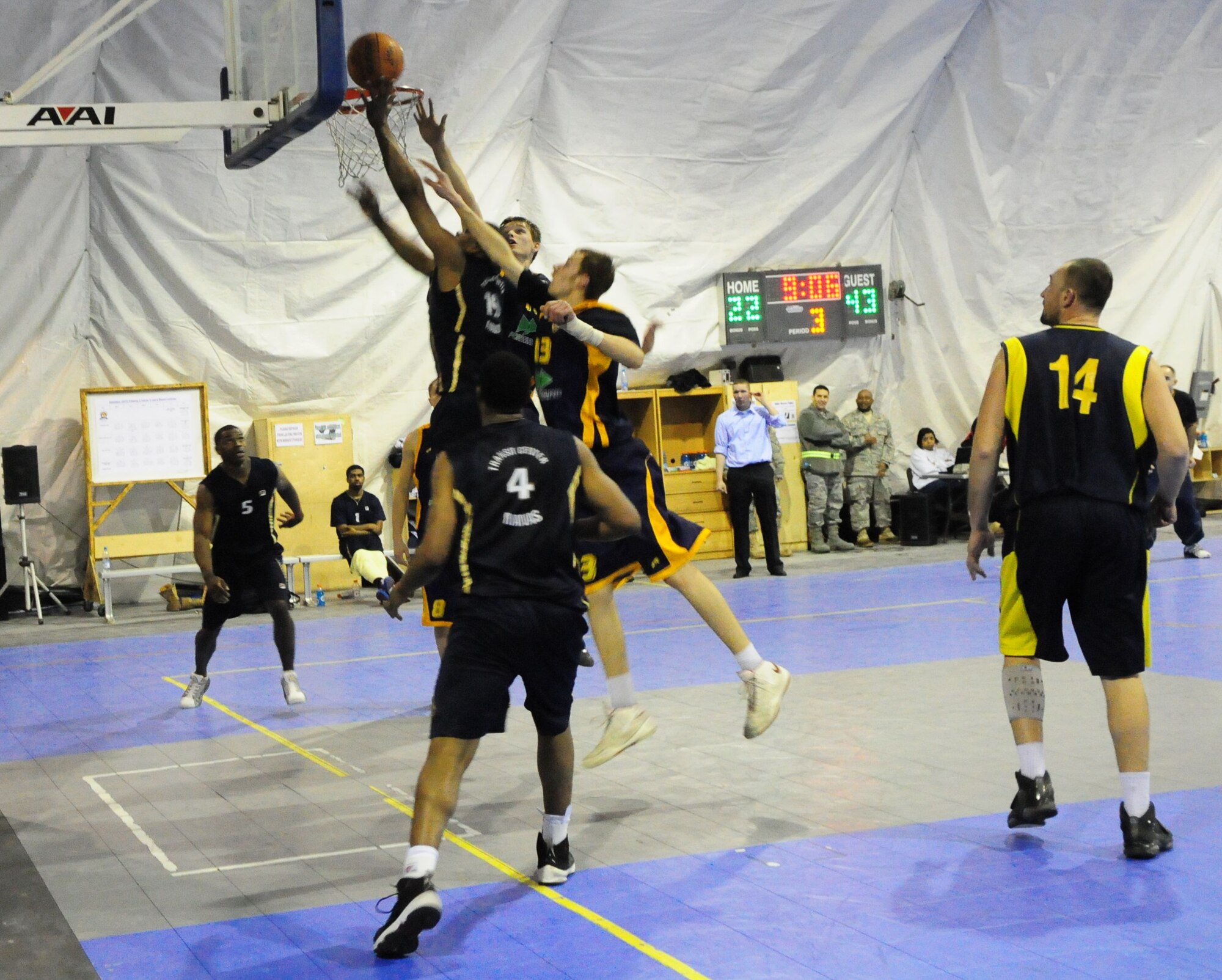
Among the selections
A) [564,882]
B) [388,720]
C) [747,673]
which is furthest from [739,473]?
[564,882]

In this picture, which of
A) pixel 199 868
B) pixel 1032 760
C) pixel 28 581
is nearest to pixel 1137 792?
pixel 1032 760

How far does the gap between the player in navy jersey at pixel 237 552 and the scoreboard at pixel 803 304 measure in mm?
10515

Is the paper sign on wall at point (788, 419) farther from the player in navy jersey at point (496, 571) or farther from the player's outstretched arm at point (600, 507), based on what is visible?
the player in navy jersey at point (496, 571)

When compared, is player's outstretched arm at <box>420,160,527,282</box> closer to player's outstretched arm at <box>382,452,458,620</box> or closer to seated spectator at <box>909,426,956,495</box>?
player's outstretched arm at <box>382,452,458,620</box>

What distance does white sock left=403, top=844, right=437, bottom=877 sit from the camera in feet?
13.5

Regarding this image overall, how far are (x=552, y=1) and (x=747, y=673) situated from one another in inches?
506

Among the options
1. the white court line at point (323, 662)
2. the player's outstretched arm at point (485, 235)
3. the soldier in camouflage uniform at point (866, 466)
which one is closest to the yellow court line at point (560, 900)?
the player's outstretched arm at point (485, 235)

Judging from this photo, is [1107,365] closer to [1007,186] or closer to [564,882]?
[564,882]

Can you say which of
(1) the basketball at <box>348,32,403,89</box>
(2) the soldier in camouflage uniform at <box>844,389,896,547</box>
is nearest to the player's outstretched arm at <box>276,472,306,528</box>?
(1) the basketball at <box>348,32,403,89</box>

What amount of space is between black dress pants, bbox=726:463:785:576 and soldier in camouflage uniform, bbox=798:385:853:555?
7.38 feet

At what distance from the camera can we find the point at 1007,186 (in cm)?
1978

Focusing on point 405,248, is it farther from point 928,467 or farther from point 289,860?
point 928,467

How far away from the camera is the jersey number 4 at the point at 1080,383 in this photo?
4.86 metres

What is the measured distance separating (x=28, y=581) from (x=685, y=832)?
38.5 feet
